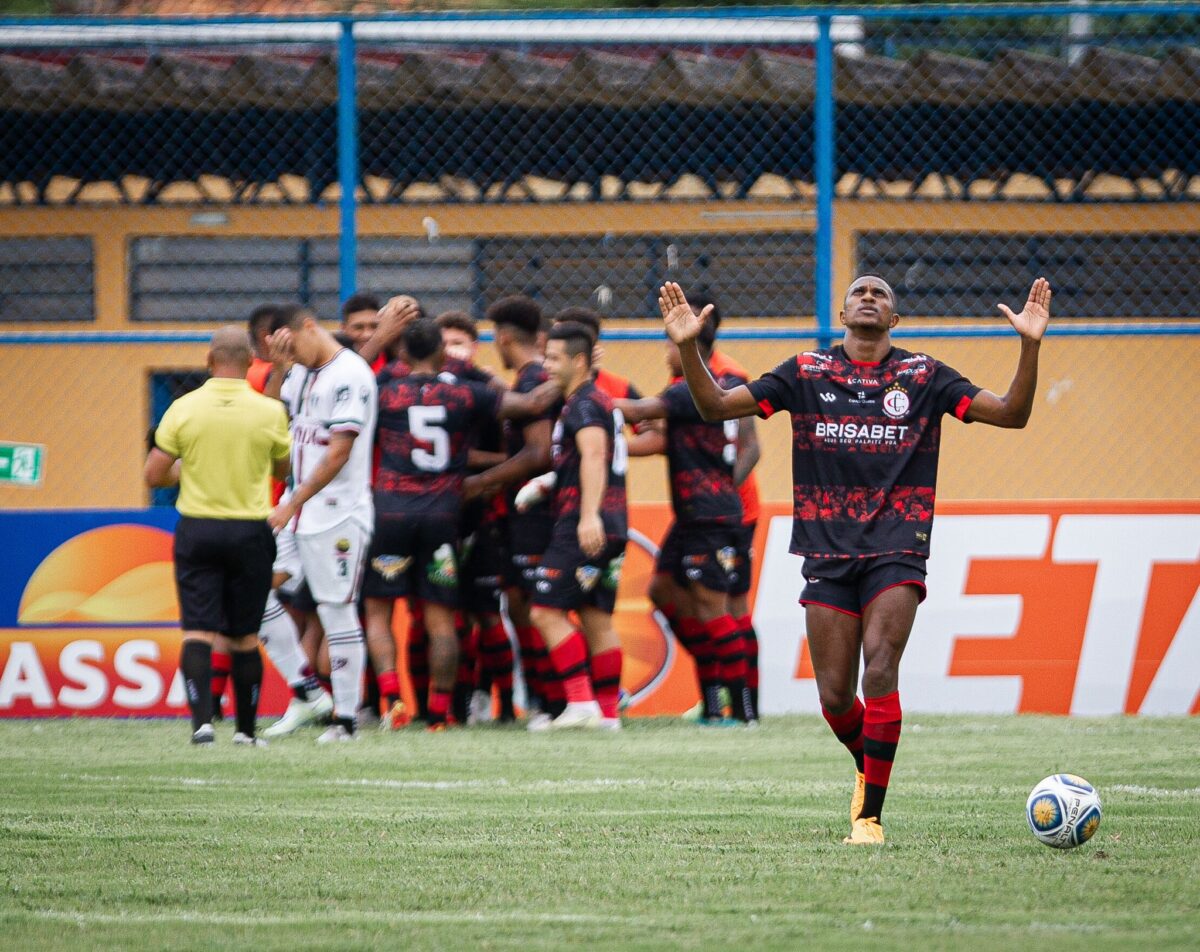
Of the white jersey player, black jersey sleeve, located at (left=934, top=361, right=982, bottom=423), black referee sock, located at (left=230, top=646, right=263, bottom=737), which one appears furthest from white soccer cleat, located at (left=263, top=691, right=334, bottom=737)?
black jersey sleeve, located at (left=934, top=361, right=982, bottom=423)

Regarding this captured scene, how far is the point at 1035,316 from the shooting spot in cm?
580

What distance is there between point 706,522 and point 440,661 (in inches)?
62.5

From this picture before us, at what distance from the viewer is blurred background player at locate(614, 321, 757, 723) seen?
9406mm

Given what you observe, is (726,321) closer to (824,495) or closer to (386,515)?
(386,515)

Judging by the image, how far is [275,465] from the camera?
27.3 feet

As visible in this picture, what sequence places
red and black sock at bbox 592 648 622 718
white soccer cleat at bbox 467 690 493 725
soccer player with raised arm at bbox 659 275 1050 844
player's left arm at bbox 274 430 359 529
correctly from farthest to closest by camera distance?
white soccer cleat at bbox 467 690 493 725 → red and black sock at bbox 592 648 622 718 → player's left arm at bbox 274 430 359 529 → soccer player with raised arm at bbox 659 275 1050 844

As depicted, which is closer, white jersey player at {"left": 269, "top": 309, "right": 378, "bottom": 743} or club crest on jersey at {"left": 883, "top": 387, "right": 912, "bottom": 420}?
club crest on jersey at {"left": 883, "top": 387, "right": 912, "bottom": 420}

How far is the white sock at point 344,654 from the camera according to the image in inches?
340

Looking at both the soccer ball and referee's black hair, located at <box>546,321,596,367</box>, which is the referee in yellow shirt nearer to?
referee's black hair, located at <box>546,321,596,367</box>

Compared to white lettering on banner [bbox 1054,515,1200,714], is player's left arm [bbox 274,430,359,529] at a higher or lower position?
higher

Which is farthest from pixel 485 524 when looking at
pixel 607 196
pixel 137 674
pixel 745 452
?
pixel 607 196

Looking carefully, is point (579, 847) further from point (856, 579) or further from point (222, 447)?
point (222, 447)

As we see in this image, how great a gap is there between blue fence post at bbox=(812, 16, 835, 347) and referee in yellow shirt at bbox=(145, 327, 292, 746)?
366cm

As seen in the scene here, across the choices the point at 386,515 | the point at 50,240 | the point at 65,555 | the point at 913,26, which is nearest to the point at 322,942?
the point at 386,515
